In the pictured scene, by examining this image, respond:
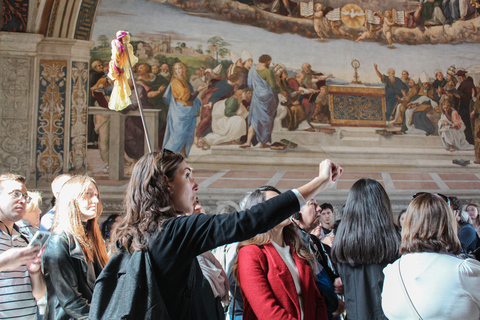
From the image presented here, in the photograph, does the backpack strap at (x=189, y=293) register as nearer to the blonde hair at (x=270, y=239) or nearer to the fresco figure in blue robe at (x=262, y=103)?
the blonde hair at (x=270, y=239)

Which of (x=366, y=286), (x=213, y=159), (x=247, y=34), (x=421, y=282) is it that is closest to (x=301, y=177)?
(x=213, y=159)

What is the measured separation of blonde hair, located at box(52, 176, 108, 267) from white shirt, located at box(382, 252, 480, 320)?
1.49m

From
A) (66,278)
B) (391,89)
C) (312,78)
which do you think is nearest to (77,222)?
(66,278)

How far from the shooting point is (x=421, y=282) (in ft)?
6.23

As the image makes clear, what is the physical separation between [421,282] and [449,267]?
128mm

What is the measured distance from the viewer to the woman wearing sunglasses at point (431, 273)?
1819mm

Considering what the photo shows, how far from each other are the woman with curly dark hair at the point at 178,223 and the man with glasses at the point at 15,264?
61cm

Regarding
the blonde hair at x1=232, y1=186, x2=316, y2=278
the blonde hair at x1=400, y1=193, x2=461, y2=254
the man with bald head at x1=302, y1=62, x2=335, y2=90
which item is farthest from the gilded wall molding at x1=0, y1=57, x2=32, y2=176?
the blonde hair at x1=400, y1=193, x2=461, y2=254

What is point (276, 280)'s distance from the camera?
7.42ft

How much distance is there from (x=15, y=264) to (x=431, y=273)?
177 centimetres

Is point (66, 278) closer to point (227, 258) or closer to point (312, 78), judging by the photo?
point (227, 258)

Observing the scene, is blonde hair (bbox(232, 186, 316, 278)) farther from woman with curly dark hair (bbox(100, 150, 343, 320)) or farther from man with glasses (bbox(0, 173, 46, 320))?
man with glasses (bbox(0, 173, 46, 320))

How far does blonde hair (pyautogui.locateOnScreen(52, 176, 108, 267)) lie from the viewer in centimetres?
232

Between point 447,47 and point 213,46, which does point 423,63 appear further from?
point 213,46
